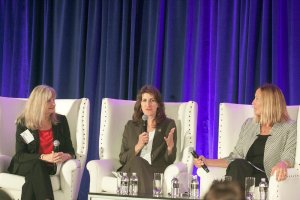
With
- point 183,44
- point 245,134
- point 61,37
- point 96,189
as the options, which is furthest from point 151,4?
point 96,189

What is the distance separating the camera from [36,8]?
184 inches

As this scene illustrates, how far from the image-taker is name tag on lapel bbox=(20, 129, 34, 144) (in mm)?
3117

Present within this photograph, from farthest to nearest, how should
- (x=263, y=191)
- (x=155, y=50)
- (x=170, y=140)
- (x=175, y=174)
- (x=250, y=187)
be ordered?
(x=155, y=50) → (x=170, y=140) → (x=175, y=174) → (x=263, y=191) → (x=250, y=187)

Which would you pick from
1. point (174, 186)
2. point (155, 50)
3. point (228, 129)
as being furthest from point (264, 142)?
point (155, 50)

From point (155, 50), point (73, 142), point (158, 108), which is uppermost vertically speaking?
point (155, 50)

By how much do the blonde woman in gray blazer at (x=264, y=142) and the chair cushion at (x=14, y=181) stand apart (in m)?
A: 1.17

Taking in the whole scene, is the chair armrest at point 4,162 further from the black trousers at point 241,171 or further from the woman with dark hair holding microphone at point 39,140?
the black trousers at point 241,171

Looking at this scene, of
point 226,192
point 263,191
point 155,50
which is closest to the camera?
point 226,192

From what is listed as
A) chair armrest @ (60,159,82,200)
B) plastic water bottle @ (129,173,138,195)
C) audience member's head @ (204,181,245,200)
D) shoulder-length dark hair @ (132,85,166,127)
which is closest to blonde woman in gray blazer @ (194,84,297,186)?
plastic water bottle @ (129,173,138,195)

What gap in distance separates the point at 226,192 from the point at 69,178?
2.30 m

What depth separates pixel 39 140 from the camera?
318 cm

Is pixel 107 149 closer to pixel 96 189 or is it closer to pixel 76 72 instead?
pixel 96 189

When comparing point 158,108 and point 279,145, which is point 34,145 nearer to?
point 158,108

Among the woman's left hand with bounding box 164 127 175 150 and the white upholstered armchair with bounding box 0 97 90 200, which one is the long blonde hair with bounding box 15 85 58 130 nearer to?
the white upholstered armchair with bounding box 0 97 90 200
